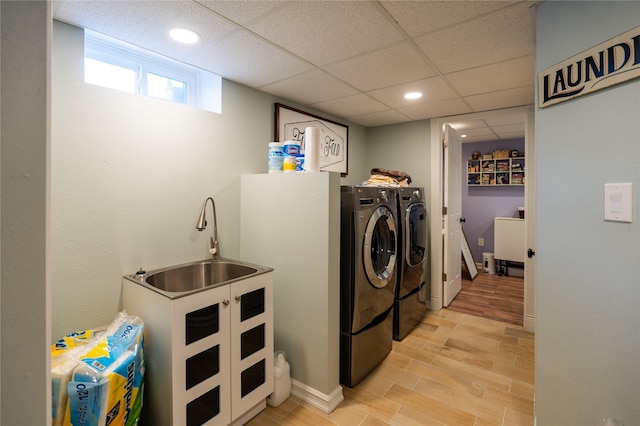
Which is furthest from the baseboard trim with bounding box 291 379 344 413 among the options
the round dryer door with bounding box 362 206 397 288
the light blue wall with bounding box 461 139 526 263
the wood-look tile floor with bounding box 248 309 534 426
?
the light blue wall with bounding box 461 139 526 263

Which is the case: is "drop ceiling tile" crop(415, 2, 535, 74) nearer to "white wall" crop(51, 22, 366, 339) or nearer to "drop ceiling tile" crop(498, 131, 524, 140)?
"white wall" crop(51, 22, 366, 339)

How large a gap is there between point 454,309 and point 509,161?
2.98 metres

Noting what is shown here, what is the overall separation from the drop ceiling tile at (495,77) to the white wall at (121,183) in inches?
66.5

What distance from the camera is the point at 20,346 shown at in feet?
1.58

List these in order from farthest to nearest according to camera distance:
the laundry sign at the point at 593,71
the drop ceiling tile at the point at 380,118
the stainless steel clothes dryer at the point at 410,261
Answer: the drop ceiling tile at the point at 380,118 → the stainless steel clothes dryer at the point at 410,261 → the laundry sign at the point at 593,71

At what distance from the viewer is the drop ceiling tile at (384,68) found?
1.81 m

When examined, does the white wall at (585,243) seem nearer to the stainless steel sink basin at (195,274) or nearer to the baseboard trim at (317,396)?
the baseboard trim at (317,396)

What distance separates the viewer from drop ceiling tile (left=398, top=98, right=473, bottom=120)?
9.30 feet

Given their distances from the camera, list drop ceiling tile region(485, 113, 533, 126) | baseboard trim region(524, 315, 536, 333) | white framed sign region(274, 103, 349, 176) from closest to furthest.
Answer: white framed sign region(274, 103, 349, 176) < baseboard trim region(524, 315, 536, 333) < drop ceiling tile region(485, 113, 533, 126)

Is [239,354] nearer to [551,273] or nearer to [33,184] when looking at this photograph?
[33,184]

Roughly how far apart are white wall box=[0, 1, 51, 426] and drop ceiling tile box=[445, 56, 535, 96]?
2.28 m

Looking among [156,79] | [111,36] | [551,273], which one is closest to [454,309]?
[551,273]

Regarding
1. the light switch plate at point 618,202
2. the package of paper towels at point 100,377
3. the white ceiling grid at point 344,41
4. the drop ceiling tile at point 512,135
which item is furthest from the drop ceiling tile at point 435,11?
the drop ceiling tile at point 512,135

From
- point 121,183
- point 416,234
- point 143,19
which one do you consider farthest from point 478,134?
point 121,183
